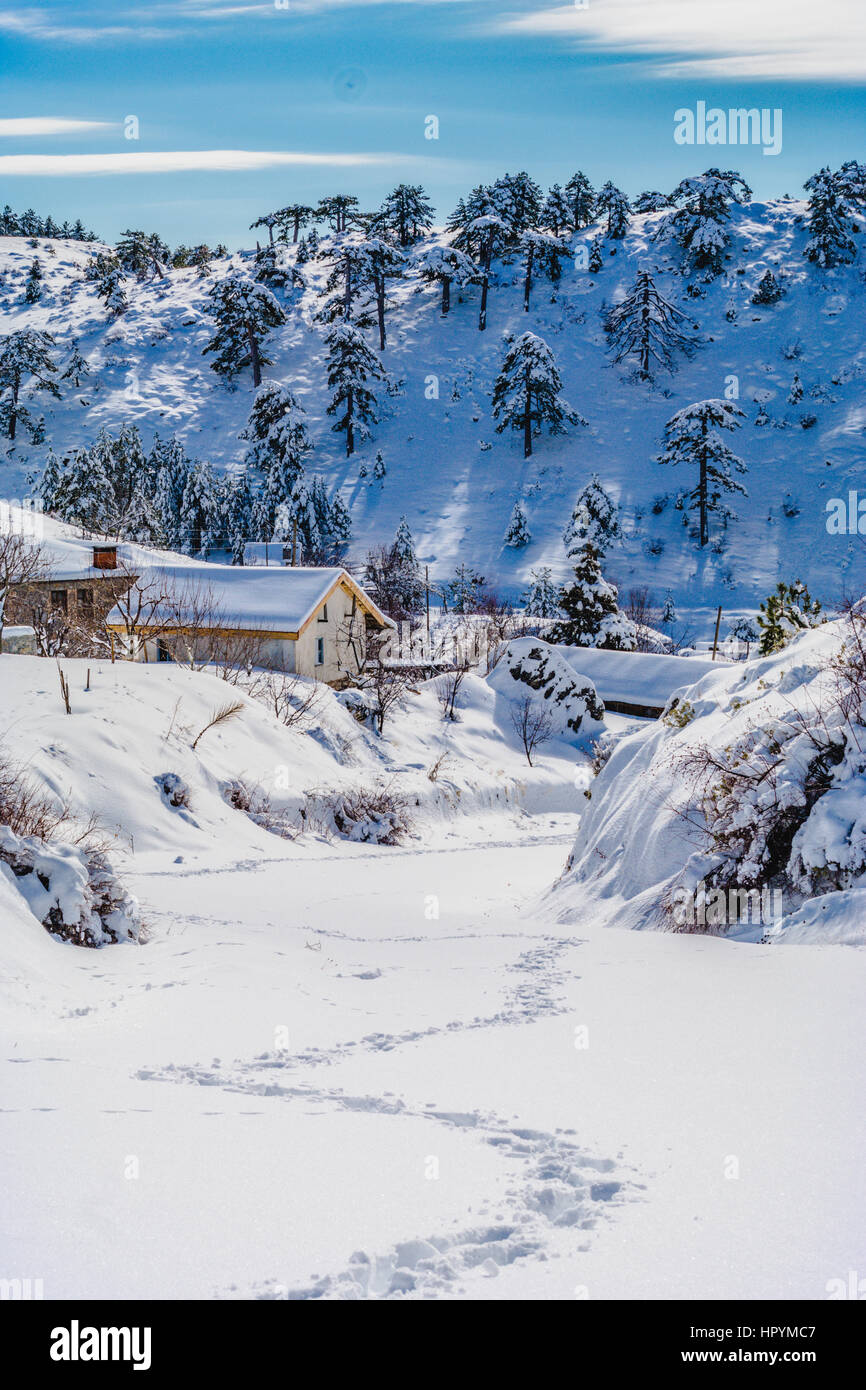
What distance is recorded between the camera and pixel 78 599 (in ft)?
132

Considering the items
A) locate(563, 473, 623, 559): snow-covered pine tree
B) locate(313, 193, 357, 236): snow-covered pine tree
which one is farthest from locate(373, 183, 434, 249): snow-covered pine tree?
locate(563, 473, 623, 559): snow-covered pine tree

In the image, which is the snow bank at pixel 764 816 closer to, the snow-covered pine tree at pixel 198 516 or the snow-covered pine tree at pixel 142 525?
the snow-covered pine tree at pixel 198 516

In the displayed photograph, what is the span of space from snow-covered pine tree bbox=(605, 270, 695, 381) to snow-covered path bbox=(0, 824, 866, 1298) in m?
81.0

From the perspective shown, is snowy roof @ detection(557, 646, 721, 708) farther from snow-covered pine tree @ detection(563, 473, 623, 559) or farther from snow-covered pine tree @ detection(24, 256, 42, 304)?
snow-covered pine tree @ detection(24, 256, 42, 304)

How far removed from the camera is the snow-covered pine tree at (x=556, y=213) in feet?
327

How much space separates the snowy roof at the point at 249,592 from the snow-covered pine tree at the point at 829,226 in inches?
2691

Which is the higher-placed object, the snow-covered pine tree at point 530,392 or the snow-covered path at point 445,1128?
the snow-covered pine tree at point 530,392

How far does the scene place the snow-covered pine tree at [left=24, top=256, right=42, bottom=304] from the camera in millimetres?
107688

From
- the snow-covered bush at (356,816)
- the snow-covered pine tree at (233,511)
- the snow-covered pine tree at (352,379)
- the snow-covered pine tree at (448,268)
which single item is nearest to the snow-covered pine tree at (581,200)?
the snow-covered pine tree at (448,268)

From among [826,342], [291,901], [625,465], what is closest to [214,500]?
[625,465]

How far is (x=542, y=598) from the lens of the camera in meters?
59.7

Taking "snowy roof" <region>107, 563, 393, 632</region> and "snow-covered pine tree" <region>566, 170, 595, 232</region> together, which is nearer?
"snowy roof" <region>107, 563, 393, 632</region>

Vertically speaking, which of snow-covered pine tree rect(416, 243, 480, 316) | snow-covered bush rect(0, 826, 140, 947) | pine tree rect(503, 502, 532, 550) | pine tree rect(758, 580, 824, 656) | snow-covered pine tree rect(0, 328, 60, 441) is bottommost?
snow-covered bush rect(0, 826, 140, 947)
